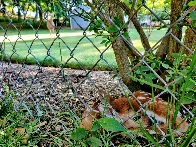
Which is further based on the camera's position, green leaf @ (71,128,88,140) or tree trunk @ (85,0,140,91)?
tree trunk @ (85,0,140,91)

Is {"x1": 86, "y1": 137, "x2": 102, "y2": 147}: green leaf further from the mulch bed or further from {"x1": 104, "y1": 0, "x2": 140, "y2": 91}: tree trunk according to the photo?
{"x1": 104, "y1": 0, "x2": 140, "y2": 91}: tree trunk

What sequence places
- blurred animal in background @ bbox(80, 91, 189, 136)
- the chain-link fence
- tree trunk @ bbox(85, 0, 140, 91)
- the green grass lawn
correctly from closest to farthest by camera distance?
the chain-link fence < blurred animal in background @ bbox(80, 91, 189, 136) < the green grass lawn < tree trunk @ bbox(85, 0, 140, 91)

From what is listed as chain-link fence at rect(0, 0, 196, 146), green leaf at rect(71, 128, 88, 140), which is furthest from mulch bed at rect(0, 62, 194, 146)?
green leaf at rect(71, 128, 88, 140)

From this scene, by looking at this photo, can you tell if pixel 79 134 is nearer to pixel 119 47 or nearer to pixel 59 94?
pixel 59 94

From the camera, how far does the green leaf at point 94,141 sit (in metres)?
0.76

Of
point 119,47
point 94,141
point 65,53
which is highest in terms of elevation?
point 119,47

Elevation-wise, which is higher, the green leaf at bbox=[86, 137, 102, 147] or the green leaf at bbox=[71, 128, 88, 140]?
the green leaf at bbox=[71, 128, 88, 140]

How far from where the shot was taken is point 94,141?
0.77 metres

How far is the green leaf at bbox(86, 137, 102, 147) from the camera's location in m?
0.76

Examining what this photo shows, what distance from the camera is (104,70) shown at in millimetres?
2582

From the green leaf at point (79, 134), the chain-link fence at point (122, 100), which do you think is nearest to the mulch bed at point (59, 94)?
the chain-link fence at point (122, 100)

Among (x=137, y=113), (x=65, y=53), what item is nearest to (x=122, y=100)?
(x=137, y=113)

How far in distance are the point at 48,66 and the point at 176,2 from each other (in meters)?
2.01

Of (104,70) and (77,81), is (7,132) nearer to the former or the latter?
(77,81)
